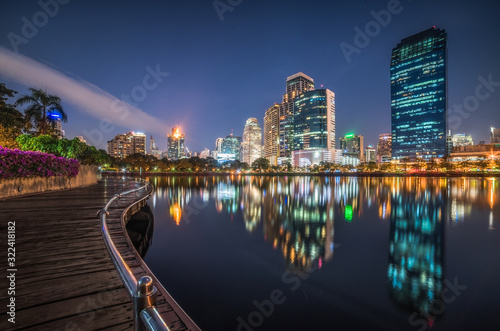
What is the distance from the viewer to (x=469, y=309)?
6.64 meters

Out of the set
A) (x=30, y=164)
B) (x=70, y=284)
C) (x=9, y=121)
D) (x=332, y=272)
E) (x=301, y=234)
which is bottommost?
(x=332, y=272)

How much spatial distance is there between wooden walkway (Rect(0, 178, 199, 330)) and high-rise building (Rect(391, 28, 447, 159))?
658 ft

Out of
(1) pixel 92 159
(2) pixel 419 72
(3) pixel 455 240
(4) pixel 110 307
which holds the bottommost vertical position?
(3) pixel 455 240

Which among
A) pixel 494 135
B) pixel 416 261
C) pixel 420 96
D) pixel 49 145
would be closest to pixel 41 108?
pixel 49 145

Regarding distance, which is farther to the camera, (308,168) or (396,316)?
(308,168)

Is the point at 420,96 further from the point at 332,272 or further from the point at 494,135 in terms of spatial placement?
the point at 332,272

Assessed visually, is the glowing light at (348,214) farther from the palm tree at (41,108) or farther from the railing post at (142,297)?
the palm tree at (41,108)

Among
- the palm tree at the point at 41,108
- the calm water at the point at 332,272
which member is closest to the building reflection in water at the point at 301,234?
the calm water at the point at 332,272

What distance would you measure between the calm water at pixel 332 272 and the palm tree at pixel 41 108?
2514 centimetres

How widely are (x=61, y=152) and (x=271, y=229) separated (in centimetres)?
2327

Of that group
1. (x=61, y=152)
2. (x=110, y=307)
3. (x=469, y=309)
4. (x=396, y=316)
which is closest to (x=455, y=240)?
(x=469, y=309)

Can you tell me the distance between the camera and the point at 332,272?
29.3ft

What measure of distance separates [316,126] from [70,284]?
7538 inches

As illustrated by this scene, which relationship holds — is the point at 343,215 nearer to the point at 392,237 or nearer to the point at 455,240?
the point at 392,237
